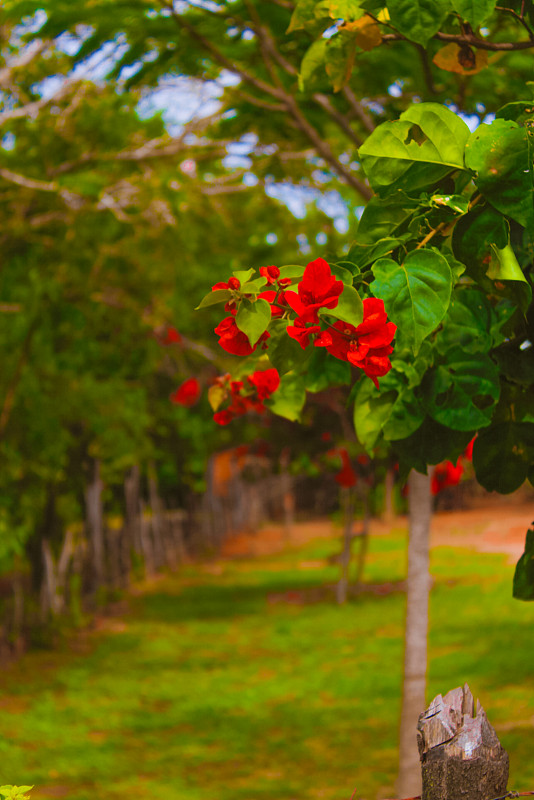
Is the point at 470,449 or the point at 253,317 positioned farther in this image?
the point at 470,449

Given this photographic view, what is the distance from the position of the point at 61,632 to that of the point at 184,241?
5.78 m

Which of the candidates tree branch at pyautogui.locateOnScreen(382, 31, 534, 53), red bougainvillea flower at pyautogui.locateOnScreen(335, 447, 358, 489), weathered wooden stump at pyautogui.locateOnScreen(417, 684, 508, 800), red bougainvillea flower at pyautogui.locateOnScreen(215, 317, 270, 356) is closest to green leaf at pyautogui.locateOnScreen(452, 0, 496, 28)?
tree branch at pyautogui.locateOnScreen(382, 31, 534, 53)

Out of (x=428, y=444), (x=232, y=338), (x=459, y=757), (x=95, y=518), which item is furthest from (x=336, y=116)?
(x=95, y=518)

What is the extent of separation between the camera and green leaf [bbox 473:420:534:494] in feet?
6.93

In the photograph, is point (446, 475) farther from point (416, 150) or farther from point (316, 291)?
point (316, 291)

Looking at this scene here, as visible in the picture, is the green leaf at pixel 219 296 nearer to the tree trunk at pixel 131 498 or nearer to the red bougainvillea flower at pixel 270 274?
the red bougainvillea flower at pixel 270 274

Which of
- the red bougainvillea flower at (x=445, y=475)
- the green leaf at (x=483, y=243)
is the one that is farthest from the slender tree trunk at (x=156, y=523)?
the green leaf at (x=483, y=243)

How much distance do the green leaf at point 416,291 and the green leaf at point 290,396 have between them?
0.66 m

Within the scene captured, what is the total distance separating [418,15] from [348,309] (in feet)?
3.33

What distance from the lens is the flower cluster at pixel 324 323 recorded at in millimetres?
1547

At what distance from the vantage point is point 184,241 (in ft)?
40.5

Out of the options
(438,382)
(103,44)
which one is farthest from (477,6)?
(103,44)

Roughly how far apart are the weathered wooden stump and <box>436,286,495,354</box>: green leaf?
31.5 inches

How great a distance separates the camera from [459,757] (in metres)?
1.82
